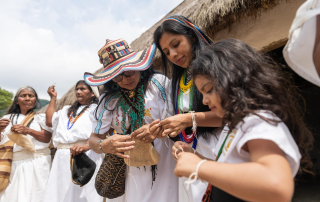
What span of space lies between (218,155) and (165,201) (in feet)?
3.44

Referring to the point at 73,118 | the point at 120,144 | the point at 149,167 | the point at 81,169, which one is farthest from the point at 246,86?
the point at 73,118

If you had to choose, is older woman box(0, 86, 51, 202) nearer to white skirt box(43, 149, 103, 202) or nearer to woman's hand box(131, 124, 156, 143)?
white skirt box(43, 149, 103, 202)

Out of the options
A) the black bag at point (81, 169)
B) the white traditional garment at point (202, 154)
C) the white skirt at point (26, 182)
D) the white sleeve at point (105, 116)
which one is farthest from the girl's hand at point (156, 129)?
the white skirt at point (26, 182)

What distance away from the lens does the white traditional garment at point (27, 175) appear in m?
3.47

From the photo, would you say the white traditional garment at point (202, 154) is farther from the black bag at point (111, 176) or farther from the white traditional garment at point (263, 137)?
the white traditional garment at point (263, 137)

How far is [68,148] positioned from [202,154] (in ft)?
8.19

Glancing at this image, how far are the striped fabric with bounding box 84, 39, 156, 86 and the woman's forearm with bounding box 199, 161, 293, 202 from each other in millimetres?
1211

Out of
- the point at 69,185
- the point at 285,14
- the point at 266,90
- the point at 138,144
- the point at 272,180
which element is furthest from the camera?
the point at 69,185

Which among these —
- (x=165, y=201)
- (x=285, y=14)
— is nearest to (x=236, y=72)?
(x=165, y=201)

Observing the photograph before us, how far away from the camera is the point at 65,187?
3395 millimetres

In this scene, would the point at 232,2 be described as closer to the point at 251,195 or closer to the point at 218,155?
the point at 218,155

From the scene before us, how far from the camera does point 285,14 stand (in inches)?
103

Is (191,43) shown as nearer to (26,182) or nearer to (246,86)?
(246,86)

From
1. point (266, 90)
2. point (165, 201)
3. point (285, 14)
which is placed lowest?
point (165, 201)
